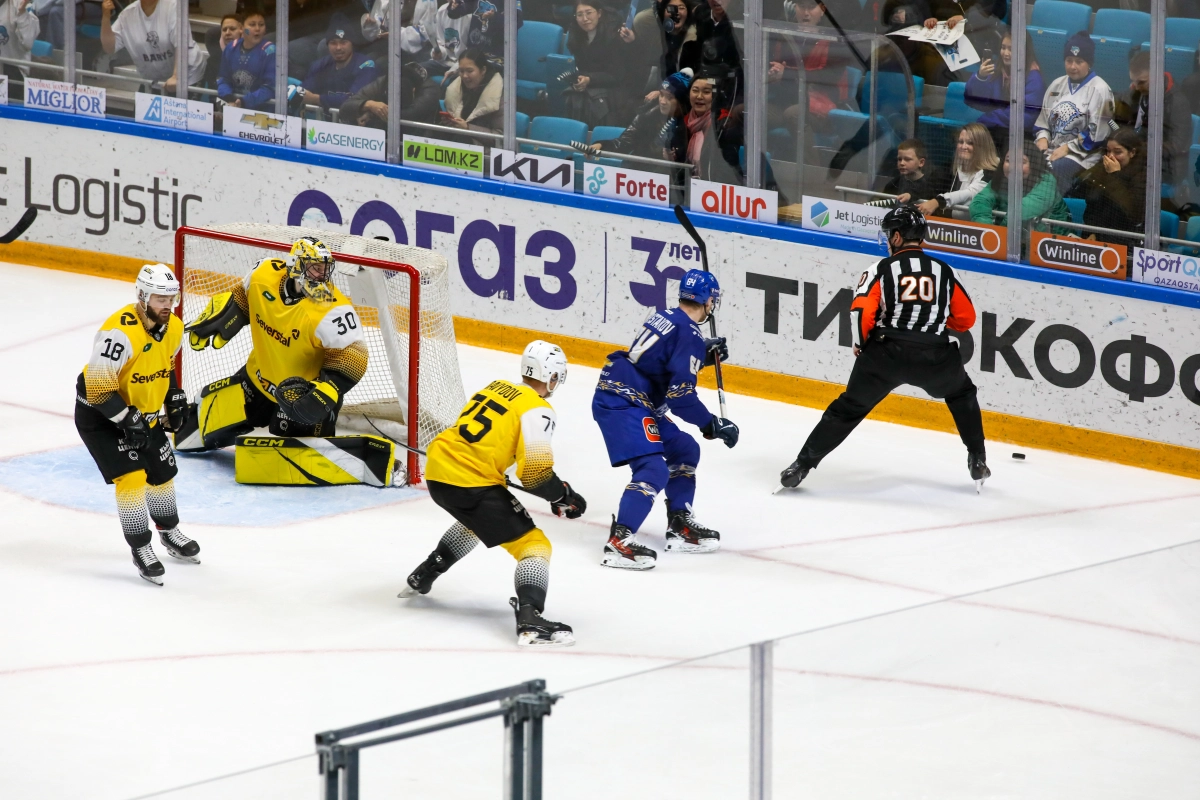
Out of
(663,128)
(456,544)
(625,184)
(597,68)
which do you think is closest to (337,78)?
(597,68)

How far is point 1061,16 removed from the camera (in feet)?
25.5

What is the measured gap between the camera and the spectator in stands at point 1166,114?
7.51m

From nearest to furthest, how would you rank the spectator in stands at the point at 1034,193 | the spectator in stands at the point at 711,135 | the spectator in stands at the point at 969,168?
the spectator in stands at the point at 1034,193, the spectator in stands at the point at 969,168, the spectator in stands at the point at 711,135

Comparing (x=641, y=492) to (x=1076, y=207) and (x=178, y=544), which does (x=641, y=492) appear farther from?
(x=1076, y=207)

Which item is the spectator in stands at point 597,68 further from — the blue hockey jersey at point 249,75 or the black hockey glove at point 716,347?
the black hockey glove at point 716,347

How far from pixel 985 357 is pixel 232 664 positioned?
13.3 ft

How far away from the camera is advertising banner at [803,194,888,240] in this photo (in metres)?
8.39

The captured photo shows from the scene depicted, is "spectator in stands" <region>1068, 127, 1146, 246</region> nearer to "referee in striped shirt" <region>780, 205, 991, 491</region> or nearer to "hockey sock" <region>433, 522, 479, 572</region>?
"referee in striped shirt" <region>780, 205, 991, 491</region>

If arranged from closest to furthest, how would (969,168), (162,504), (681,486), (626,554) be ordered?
(162,504)
(626,554)
(681,486)
(969,168)

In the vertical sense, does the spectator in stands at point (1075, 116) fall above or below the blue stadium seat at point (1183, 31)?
below

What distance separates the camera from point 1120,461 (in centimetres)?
779

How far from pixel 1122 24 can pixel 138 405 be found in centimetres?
443

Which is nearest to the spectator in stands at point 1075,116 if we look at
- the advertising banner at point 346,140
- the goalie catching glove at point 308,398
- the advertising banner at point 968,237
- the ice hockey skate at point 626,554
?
the advertising banner at point 968,237

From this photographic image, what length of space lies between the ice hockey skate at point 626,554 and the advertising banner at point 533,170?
10.9 feet
